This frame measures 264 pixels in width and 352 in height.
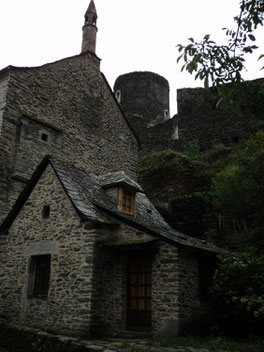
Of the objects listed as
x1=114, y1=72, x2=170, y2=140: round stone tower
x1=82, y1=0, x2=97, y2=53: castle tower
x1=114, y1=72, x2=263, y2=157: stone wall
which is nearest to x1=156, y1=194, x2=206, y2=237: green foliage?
x1=114, y1=72, x2=263, y2=157: stone wall

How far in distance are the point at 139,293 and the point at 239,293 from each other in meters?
2.84

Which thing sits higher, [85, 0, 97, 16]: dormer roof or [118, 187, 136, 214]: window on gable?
[85, 0, 97, 16]: dormer roof

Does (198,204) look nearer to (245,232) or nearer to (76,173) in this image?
(245,232)

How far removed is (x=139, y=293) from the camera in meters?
9.73

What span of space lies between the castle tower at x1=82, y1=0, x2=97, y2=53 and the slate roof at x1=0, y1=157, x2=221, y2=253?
34.5 ft

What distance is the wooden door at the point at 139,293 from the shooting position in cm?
946

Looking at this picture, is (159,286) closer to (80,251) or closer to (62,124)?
(80,251)

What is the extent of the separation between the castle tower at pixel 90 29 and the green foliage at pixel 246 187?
37.4ft

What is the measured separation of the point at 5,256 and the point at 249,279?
804 centimetres

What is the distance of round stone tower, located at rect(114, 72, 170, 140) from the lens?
3778cm

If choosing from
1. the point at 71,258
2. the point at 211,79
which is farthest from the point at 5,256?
the point at 211,79

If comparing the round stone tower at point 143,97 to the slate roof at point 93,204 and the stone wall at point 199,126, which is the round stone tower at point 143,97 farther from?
the slate roof at point 93,204

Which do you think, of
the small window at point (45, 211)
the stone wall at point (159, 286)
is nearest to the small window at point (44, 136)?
the small window at point (45, 211)

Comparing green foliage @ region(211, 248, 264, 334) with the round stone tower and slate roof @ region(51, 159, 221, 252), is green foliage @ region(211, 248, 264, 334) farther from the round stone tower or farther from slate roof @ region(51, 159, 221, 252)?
the round stone tower
